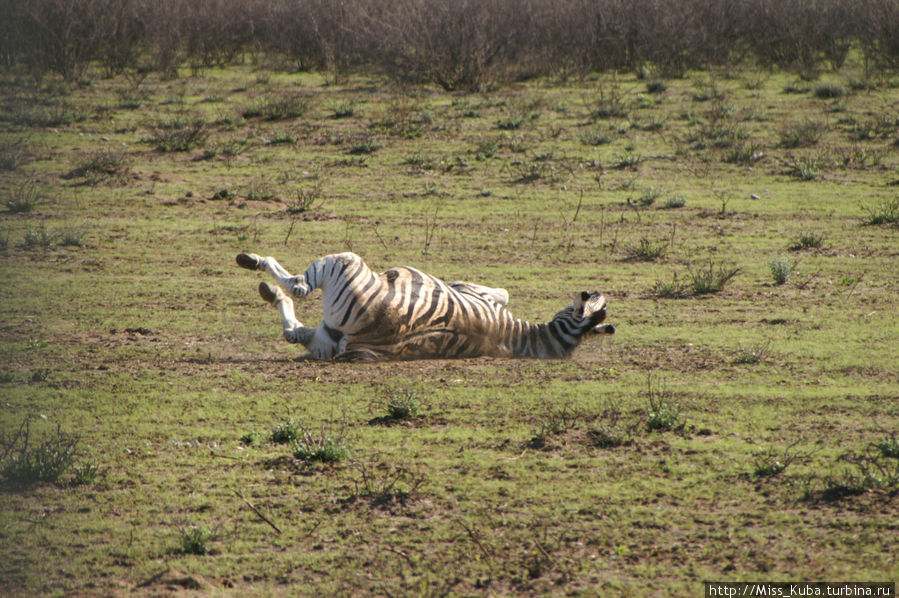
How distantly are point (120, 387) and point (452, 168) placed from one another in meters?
9.16

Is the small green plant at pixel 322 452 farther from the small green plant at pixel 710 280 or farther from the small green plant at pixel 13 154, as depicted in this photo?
the small green plant at pixel 13 154

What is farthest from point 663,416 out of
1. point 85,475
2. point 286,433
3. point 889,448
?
point 85,475

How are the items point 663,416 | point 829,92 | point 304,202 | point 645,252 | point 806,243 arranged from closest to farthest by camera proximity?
1. point 663,416
2. point 645,252
3. point 806,243
4. point 304,202
5. point 829,92

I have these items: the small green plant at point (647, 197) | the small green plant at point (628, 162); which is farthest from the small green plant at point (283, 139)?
the small green plant at point (647, 197)

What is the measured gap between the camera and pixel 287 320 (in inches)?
302

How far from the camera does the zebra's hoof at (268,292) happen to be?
7.68m

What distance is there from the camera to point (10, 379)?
22.3 ft

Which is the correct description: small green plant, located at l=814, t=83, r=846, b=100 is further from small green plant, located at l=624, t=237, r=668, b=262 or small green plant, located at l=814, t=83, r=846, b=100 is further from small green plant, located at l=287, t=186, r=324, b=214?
small green plant, located at l=287, t=186, r=324, b=214

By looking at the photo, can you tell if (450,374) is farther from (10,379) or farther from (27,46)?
(27,46)

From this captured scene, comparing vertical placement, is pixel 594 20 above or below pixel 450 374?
above

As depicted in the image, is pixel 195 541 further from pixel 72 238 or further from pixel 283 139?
pixel 283 139

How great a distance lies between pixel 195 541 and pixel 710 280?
259 inches

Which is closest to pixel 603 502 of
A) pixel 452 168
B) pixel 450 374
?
pixel 450 374

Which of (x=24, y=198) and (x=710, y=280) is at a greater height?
(x=24, y=198)
